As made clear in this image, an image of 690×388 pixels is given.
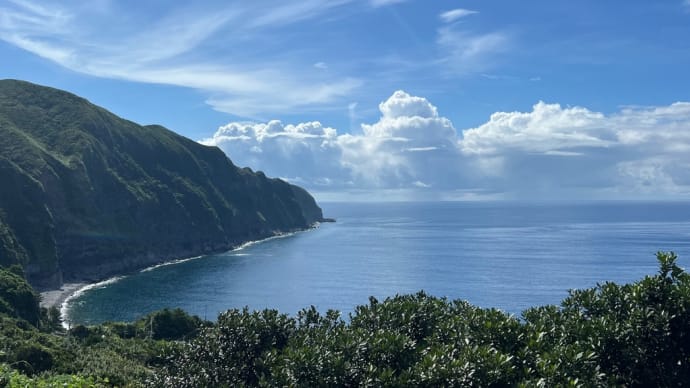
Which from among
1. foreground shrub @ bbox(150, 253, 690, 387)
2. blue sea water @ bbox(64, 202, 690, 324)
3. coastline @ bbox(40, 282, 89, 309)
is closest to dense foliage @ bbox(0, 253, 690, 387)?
foreground shrub @ bbox(150, 253, 690, 387)

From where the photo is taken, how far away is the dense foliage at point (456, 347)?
17.2 m

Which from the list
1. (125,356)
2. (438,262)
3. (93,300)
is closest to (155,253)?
(93,300)

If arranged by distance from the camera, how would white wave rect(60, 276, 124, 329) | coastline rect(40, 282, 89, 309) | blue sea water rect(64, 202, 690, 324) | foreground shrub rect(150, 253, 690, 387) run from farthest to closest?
coastline rect(40, 282, 89, 309) → blue sea water rect(64, 202, 690, 324) → white wave rect(60, 276, 124, 329) → foreground shrub rect(150, 253, 690, 387)

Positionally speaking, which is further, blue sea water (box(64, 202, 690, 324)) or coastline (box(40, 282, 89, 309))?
coastline (box(40, 282, 89, 309))

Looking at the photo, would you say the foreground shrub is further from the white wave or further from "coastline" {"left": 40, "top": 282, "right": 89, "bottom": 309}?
"coastline" {"left": 40, "top": 282, "right": 89, "bottom": 309}

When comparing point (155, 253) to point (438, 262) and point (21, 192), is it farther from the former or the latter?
point (438, 262)

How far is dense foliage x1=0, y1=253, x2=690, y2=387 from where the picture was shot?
17.2 m

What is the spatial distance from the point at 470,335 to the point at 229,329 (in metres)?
10.3

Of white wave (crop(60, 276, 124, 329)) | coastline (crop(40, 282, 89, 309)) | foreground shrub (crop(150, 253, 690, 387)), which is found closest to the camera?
foreground shrub (crop(150, 253, 690, 387))

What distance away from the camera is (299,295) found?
136125 mm

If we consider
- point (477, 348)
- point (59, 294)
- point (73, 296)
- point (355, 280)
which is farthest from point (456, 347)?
point (59, 294)

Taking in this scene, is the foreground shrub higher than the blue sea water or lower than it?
higher

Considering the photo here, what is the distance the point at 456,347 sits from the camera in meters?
20.6

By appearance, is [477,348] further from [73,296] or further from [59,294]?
[59,294]
